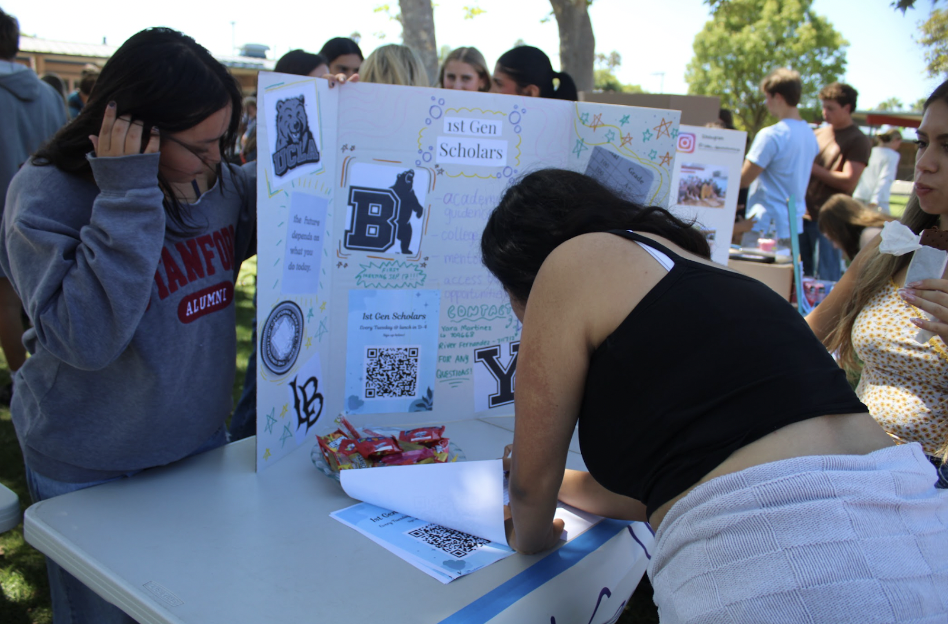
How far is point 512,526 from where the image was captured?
121cm

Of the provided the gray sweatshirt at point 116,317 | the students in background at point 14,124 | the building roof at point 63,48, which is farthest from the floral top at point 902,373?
the building roof at point 63,48

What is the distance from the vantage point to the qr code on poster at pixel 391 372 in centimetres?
179

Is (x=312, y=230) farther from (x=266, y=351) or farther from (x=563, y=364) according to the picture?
(x=563, y=364)

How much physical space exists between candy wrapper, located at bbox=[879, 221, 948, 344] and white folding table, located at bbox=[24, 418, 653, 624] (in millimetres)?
812

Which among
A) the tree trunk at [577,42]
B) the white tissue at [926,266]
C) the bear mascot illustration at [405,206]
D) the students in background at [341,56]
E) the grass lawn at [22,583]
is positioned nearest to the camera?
the white tissue at [926,266]

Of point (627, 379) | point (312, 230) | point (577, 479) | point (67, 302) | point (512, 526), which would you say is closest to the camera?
point (627, 379)

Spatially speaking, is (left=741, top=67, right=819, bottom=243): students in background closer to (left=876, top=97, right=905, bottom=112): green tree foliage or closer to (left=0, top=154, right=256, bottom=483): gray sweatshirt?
(left=0, top=154, right=256, bottom=483): gray sweatshirt

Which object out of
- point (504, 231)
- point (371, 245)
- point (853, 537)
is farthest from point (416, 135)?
point (853, 537)

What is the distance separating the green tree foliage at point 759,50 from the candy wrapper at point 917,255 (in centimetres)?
2172

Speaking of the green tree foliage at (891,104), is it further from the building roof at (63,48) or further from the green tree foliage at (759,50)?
the building roof at (63,48)

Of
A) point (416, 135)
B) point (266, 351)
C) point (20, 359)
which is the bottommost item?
point (20, 359)

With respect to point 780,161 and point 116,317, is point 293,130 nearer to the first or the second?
point 116,317

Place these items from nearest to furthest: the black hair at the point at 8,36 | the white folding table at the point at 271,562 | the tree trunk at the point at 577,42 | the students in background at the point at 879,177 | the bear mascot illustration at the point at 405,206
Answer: the white folding table at the point at 271,562 → the bear mascot illustration at the point at 405,206 → the black hair at the point at 8,36 → the students in background at the point at 879,177 → the tree trunk at the point at 577,42

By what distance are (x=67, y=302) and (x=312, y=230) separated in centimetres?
60
